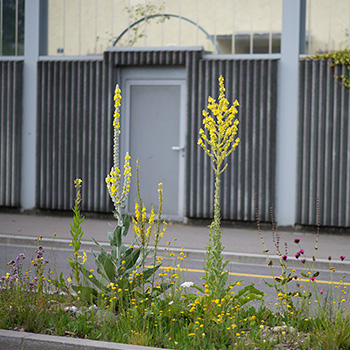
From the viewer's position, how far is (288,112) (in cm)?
1348

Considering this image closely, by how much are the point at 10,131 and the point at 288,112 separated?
605 cm

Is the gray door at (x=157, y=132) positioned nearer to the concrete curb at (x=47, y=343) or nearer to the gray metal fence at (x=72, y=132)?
the gray metal fence at (x=72, y=132)

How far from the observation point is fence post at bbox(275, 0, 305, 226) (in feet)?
43.9

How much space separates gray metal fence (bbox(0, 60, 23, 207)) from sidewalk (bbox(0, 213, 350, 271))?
715mm

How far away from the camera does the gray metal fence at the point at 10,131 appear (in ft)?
49.6

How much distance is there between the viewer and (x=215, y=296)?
557 cm

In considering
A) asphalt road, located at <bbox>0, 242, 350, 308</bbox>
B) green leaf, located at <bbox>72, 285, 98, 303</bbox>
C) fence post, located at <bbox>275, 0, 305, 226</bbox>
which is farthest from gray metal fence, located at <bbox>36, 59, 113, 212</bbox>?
green leaf, located at <bbox>72, 285, 98, 303</bbox>

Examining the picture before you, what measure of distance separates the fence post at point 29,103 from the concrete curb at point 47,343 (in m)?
10.1

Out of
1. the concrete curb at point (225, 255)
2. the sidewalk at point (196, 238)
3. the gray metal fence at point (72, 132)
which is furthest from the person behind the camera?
the gray metal fence at point (72, 132)

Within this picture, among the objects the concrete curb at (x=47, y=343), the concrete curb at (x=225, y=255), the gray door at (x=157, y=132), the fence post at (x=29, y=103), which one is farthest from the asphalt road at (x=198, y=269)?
the fence post at (x=29, y=103)

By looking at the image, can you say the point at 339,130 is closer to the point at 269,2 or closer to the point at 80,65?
the point at 269,2

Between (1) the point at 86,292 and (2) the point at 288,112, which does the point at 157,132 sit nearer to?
(2) the point at 288,112

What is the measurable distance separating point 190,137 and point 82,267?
8144mm

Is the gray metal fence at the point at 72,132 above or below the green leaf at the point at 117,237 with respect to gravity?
above
